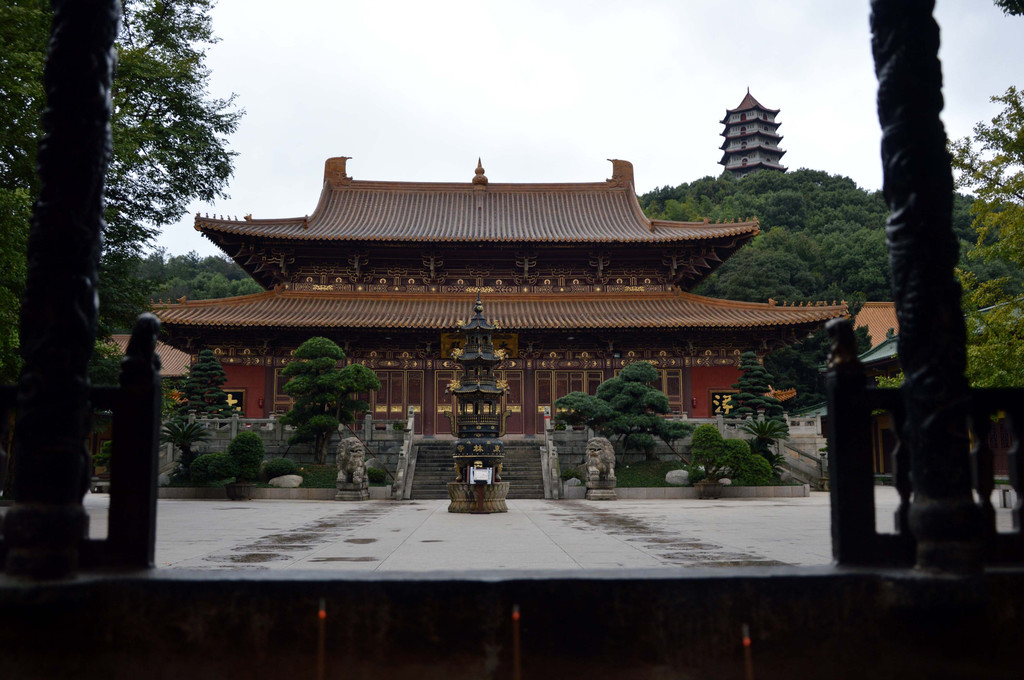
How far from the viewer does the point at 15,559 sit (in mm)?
2535

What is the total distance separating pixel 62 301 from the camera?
2.63 m

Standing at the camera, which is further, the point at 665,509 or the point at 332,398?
the point at 332,398

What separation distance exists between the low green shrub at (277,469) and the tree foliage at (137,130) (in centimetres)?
572

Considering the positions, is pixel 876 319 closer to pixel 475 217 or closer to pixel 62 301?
pixel 475 217

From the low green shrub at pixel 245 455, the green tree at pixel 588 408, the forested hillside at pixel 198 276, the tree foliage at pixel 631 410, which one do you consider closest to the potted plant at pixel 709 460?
the tree foliage at pixel 631 410

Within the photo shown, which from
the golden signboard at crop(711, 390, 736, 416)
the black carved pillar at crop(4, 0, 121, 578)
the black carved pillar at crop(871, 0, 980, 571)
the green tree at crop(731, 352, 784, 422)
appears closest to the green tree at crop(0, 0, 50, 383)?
the black carved pillar at crop(4, 0, 121, 578)

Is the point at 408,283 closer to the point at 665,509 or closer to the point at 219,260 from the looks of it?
the point at 665,509

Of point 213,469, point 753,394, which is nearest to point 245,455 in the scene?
point 213,469

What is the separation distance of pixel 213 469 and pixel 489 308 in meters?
12.1

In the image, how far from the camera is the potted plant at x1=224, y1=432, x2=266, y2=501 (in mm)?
18766

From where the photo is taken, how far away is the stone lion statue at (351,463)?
18578 millimetres

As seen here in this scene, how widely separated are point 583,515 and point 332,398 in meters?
10.0

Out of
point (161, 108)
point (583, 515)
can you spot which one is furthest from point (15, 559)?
point (161, 108)

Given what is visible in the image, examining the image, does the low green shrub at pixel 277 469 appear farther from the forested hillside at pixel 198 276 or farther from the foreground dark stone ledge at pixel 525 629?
the forested hillside at pixel 198 276
